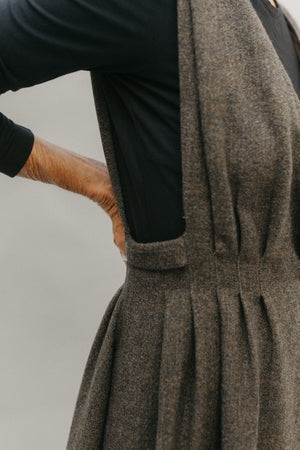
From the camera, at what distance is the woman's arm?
72 cm

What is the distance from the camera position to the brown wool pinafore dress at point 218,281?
0.54 meters

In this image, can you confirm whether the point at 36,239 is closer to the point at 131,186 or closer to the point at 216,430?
the point at 131,186

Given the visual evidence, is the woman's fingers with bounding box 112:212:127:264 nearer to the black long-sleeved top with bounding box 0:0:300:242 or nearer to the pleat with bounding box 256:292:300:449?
the black long-sleeved top with bounding box 0:0:300:242

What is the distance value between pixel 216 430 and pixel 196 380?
7 centimetres

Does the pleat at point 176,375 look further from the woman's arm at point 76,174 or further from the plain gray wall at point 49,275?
the plain gray wall at point 49,275

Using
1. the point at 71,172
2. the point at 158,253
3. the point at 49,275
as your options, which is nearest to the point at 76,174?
the point at 71,172

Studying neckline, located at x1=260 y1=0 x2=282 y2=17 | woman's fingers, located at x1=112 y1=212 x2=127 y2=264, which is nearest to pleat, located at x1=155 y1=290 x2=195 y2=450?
woman's fingers, located at x1=112 y1=212 x2=127 y2=264

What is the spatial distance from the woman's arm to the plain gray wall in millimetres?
552

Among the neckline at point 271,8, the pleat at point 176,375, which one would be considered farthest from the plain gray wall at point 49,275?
the pleat at point 176,375

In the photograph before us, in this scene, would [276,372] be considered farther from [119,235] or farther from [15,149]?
[15,149]

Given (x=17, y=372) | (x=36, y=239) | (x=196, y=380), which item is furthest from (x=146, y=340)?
(x=17, y=372)

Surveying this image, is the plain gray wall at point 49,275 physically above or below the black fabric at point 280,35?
below

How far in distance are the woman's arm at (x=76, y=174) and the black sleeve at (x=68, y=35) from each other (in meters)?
0.19

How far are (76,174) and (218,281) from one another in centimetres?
29
